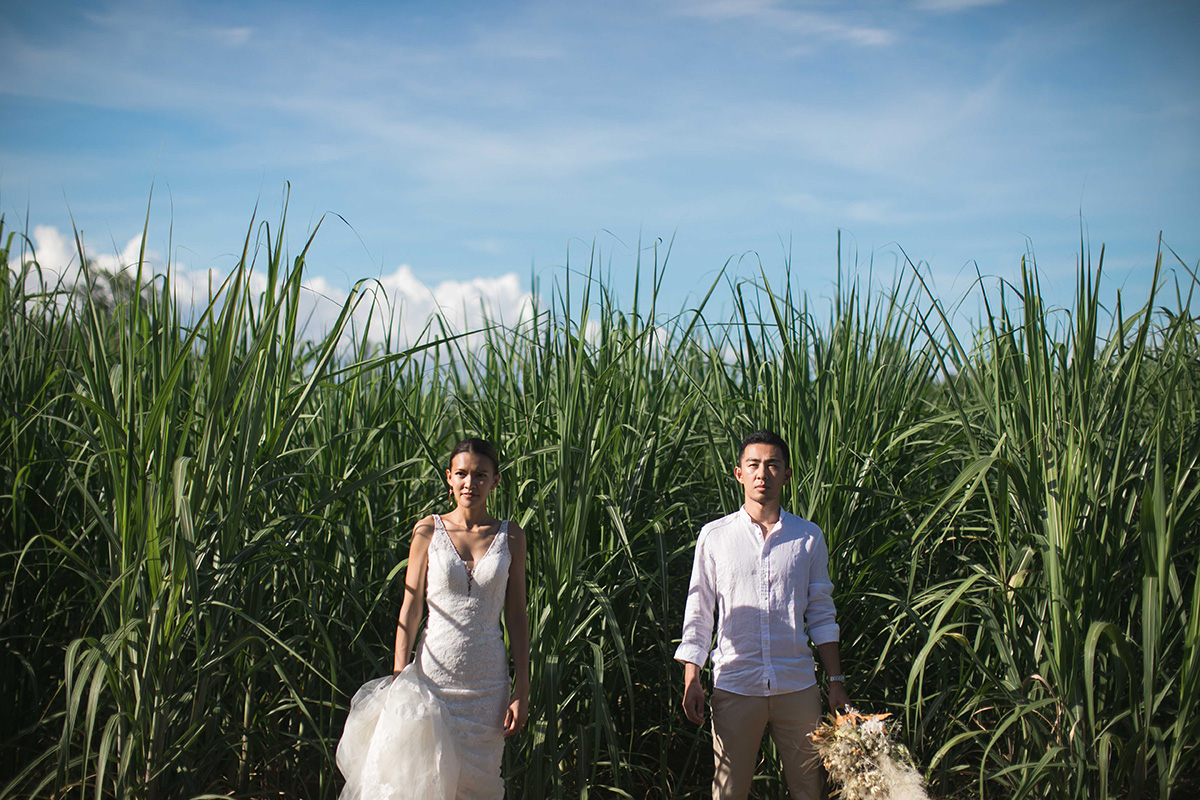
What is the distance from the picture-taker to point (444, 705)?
2.34m

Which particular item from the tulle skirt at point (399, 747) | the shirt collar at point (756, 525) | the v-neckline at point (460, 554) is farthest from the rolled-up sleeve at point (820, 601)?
the tulle skirt at point (399, 747)

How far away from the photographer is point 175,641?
2277 millimetres

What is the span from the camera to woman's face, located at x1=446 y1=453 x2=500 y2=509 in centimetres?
248

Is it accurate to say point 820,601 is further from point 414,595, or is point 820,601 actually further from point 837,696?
point 414,595

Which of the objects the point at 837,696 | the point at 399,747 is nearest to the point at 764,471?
the point at 837,696

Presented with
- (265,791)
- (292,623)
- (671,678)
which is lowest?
(265,791)

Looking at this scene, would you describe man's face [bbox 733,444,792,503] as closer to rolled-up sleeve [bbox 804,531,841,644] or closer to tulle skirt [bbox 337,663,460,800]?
rolled-up sleeve [bbox 804,531,841,644]

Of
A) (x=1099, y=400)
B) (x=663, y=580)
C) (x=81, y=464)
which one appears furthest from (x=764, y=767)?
(x=81, y=464)

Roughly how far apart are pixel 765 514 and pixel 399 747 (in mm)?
1250

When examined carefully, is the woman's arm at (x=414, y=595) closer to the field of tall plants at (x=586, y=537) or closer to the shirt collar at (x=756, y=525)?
the field of tall plants at (x=586, y=537)

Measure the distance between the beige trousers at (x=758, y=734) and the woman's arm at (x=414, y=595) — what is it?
940mm

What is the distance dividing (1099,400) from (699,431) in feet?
5.21

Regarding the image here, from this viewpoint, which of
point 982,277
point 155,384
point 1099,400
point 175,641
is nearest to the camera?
point 175,641

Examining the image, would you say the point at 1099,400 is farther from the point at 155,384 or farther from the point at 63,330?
the point at 63,330
